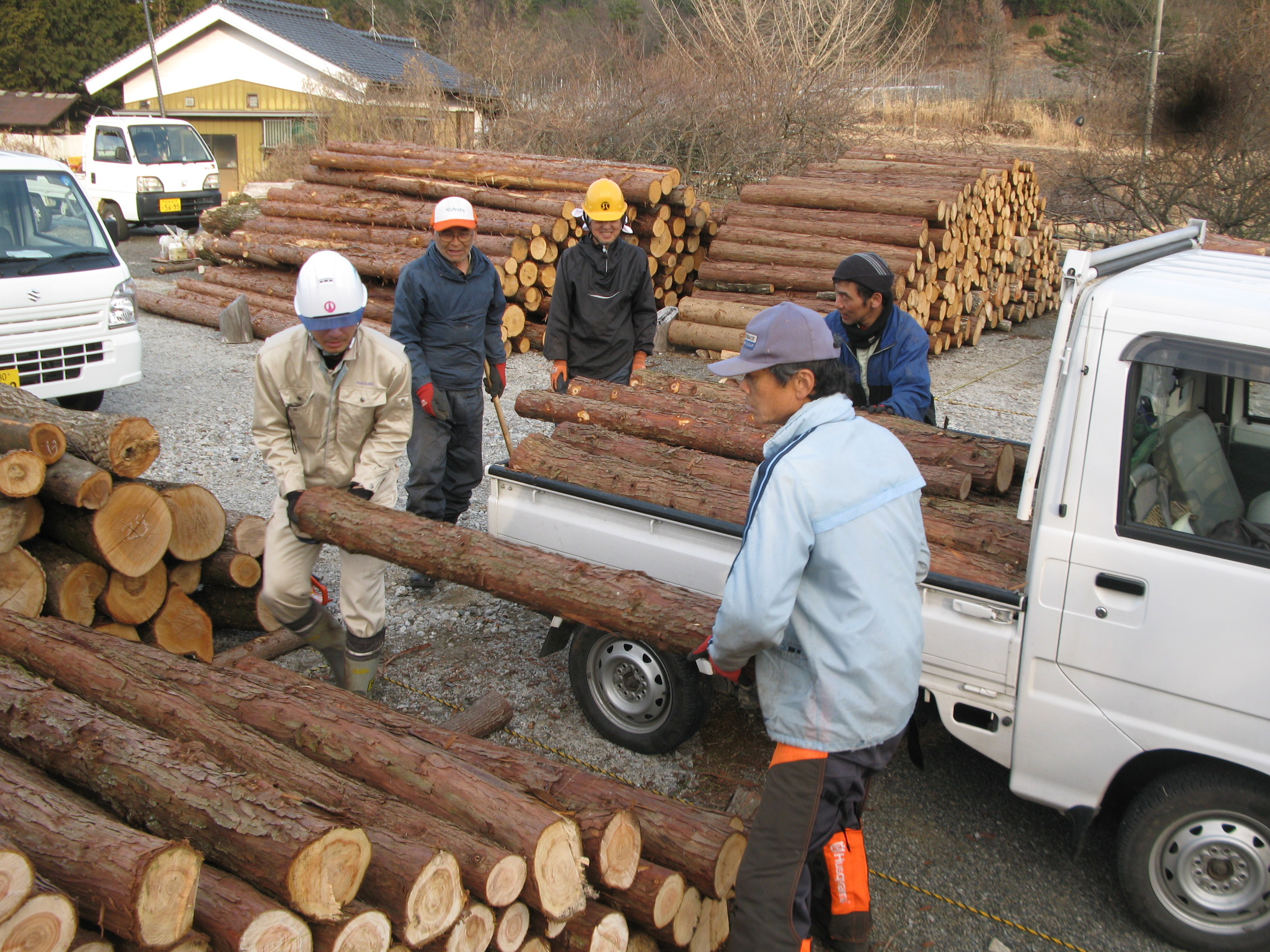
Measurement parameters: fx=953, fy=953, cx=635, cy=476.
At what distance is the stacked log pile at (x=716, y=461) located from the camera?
3771 mm

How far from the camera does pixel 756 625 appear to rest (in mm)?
2482

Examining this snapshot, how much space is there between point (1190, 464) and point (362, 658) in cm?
345

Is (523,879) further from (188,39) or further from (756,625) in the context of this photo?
(188,39)

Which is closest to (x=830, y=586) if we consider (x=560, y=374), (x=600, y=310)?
(x=560, y=374)

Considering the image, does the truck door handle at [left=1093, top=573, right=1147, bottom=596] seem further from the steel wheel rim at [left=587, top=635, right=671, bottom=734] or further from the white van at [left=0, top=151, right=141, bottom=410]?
the white van at [left=0, top=151, right=141, bottom=410]

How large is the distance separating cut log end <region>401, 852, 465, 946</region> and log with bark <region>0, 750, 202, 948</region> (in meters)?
0.53

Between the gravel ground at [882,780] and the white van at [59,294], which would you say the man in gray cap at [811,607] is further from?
the white van at [59,294]

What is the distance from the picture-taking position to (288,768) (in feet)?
9.80

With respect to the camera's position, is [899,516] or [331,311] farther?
[331,311]

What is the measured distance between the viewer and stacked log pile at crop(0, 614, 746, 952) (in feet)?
7.54

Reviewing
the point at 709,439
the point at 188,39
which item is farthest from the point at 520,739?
the point at 188,39

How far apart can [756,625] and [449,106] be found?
20.8 metres

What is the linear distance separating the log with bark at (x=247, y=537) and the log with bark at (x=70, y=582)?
598mm

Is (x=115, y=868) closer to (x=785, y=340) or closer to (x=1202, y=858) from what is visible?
(x=785, y=340)
